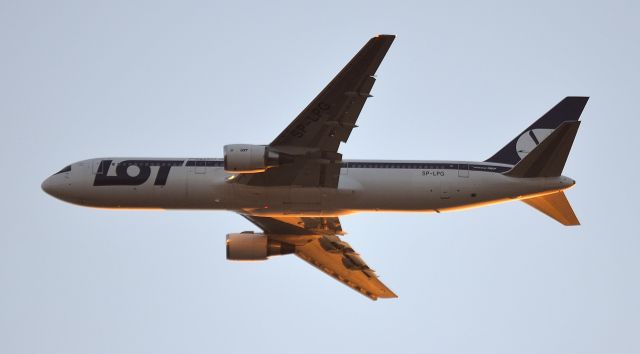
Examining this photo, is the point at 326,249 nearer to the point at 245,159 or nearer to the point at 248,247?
the point at 248,247

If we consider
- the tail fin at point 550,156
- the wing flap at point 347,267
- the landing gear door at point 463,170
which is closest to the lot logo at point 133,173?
the wing flap at point 347,267

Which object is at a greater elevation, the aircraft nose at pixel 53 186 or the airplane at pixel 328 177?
the airplane at pixel 328 177

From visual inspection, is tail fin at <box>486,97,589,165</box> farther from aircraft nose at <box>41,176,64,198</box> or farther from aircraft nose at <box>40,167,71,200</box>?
aircraft nose at <box>41,176,64,198</box>

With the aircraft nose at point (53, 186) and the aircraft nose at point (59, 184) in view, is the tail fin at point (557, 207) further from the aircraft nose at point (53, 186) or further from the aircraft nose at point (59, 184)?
the aircraft nose at point (53, 186)

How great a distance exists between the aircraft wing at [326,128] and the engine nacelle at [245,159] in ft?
2.70

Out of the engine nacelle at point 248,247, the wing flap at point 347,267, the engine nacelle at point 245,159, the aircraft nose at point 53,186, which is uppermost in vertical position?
the engine nacelle at point 245,159

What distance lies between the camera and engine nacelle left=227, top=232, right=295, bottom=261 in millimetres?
60875

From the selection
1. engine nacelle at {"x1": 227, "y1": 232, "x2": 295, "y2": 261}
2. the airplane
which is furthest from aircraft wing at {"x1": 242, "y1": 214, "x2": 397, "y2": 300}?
engine nacelle at {"x1": 227, "y1": 232, "x2": 295, "y2": 261}

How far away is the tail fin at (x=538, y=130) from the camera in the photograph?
183ft

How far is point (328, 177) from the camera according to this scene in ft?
172

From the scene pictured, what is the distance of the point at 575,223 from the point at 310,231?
15.0 m

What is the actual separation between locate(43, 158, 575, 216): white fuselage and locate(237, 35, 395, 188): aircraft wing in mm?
828

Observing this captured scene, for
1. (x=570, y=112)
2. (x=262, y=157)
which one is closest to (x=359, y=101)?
(x=262, y=157)

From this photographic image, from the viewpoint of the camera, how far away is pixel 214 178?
54.5 meters
